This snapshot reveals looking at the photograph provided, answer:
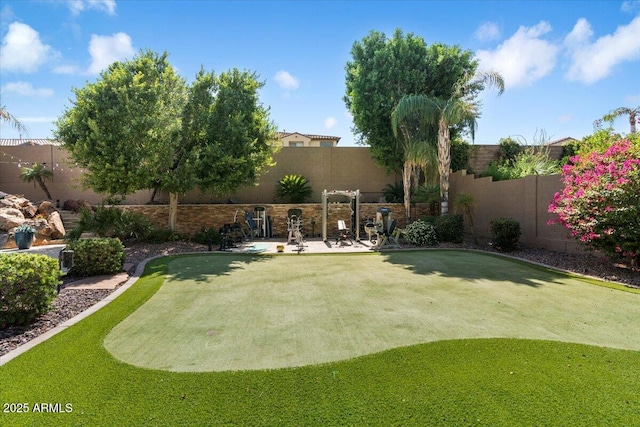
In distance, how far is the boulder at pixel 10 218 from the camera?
13344 mm

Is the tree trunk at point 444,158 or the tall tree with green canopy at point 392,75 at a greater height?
the tall tree with green canopy at point 392,75

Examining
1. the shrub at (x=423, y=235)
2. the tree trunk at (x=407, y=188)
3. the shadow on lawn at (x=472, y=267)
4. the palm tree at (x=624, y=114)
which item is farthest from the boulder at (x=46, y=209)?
the palm tree at (x=624, y=114)

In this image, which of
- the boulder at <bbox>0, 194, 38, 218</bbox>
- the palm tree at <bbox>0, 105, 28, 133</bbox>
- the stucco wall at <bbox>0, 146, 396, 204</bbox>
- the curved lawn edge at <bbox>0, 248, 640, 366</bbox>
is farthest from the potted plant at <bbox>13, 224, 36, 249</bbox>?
the curved lawn edge at <bbox>0, 248, 640, 366</bbox>

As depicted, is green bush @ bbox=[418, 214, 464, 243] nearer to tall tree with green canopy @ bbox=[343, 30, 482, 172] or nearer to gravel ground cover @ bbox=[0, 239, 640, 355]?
gravel ground cover @ bbox=[0, 239, 640, 355]

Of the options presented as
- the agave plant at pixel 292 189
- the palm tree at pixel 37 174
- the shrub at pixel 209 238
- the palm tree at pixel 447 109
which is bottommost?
the shrub at pixel 209 238

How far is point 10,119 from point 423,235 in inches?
509

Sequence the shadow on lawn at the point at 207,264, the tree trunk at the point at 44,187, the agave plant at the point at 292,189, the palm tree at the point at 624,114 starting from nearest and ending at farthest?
1. the shadow on lawn at the point at 207,264
2. the palm tree at the point at 624,114
3. the agave plant at the point at 292,189
4. the tree trunk at the point at 44,187

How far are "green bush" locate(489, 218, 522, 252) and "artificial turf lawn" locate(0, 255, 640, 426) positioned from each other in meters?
7.12

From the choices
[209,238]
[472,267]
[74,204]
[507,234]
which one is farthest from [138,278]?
[74,204]

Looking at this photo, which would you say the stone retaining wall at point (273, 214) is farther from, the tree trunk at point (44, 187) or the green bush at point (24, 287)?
the green bush at point (24, 287)

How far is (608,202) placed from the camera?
717 cm

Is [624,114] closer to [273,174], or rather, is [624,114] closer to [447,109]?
[447,109]

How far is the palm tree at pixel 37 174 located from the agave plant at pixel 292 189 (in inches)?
442

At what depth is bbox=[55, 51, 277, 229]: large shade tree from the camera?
10.1m
